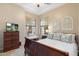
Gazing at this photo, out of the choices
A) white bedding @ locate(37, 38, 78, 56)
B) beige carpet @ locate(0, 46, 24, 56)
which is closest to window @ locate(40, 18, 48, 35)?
white bedding @ locate(37, 38, 78, 56)

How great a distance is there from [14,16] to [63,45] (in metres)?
1.29

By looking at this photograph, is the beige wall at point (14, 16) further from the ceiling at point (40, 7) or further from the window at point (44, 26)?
the window at point (44, 26)

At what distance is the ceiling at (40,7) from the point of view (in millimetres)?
2249

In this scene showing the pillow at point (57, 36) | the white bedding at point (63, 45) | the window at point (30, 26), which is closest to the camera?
the white bedding at point (63, 45)

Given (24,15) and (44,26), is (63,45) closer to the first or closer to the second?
(44,26)

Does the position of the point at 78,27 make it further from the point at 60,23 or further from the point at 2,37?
the point at 2,37

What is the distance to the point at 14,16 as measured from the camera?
7.88 ft

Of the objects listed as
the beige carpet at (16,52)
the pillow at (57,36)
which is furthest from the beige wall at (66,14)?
the beige carpet at (16,52)

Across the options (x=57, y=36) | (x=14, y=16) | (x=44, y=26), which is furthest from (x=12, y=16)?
(x=57, y=36)

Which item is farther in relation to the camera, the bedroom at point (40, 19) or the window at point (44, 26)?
the window at point (44, 26)

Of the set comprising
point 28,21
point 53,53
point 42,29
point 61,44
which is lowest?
point 53,53

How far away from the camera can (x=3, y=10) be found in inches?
88.8

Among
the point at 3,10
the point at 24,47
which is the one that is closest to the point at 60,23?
the point at 24,47

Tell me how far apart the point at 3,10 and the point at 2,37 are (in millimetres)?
757
